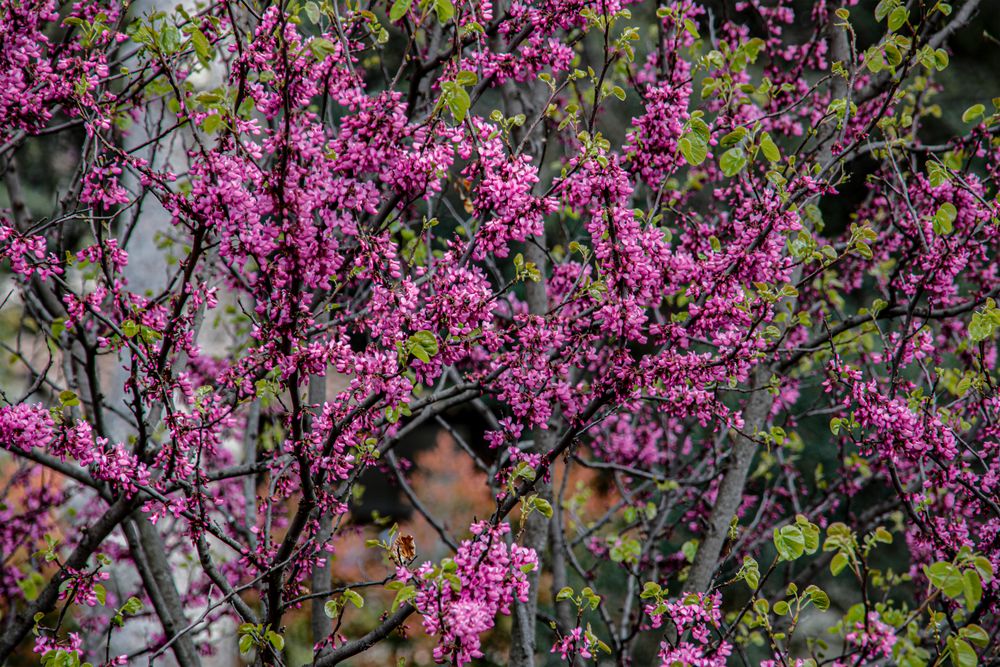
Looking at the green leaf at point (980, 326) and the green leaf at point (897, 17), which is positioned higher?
the green leaf at point (897, 17)

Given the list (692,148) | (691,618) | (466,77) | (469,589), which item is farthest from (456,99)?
(691,618)

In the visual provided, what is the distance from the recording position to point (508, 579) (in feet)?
8.58

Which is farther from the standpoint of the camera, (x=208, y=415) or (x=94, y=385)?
(x=94, y=385)

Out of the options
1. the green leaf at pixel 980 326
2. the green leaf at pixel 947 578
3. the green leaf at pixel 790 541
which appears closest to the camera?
the green leaf at pixel 947 578

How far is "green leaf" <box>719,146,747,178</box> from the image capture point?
287 centimetres

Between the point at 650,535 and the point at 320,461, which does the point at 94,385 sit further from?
the point at 650,535

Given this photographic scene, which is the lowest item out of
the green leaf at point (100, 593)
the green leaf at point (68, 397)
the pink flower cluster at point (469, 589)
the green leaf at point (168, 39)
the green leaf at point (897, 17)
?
the pink flower cluster at point (469, 589)

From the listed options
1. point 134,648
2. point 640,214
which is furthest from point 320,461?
point 134,648

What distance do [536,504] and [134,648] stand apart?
493 cm

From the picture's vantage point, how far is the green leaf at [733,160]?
2.87 metres

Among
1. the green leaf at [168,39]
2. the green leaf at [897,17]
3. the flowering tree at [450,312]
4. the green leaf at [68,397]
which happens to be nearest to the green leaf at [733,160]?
the flowering tree at [450,312]

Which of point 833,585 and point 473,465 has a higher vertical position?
point 473,465

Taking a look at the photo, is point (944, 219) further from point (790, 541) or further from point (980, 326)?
point (790, 541)

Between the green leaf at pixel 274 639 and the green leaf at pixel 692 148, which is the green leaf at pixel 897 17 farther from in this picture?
the green leaf at pixel 274 639
